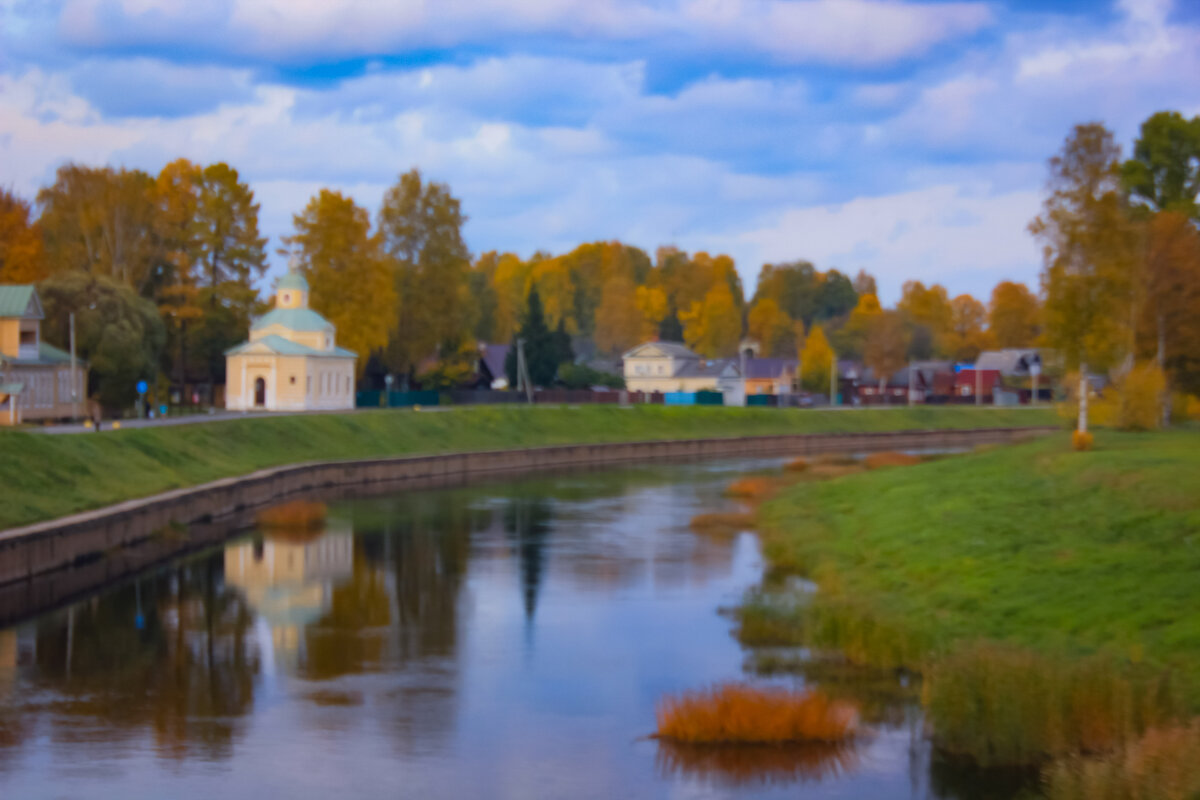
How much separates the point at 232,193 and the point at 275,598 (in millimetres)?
63206

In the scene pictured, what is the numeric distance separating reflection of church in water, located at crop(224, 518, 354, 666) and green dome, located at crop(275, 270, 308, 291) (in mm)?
46388

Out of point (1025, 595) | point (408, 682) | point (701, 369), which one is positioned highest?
point (701, 369)

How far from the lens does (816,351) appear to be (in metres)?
140

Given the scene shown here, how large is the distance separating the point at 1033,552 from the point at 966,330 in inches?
6754

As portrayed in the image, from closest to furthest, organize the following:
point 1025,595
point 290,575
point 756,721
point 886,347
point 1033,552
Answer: point 756,721
point 1025,595
point 1033,552
point 290,575
point 886,347

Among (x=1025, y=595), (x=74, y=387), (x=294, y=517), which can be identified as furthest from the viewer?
(x=74, y=387)

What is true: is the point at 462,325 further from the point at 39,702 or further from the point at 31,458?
the point at 39,702

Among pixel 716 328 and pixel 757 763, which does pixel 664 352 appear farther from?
pixel 757 763

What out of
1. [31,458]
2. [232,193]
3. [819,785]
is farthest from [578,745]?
[232,193]

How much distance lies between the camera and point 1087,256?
1826 inches

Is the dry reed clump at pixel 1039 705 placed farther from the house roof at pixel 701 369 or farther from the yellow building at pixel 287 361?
the house roof at pixel 701 369

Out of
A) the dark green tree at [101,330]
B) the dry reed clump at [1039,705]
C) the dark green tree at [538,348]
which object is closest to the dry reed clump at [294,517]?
the dark green tree at [101,330]

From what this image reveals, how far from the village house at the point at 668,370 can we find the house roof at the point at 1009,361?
36.9 meters

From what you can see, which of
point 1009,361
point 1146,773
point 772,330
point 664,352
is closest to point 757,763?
point 1146,773
